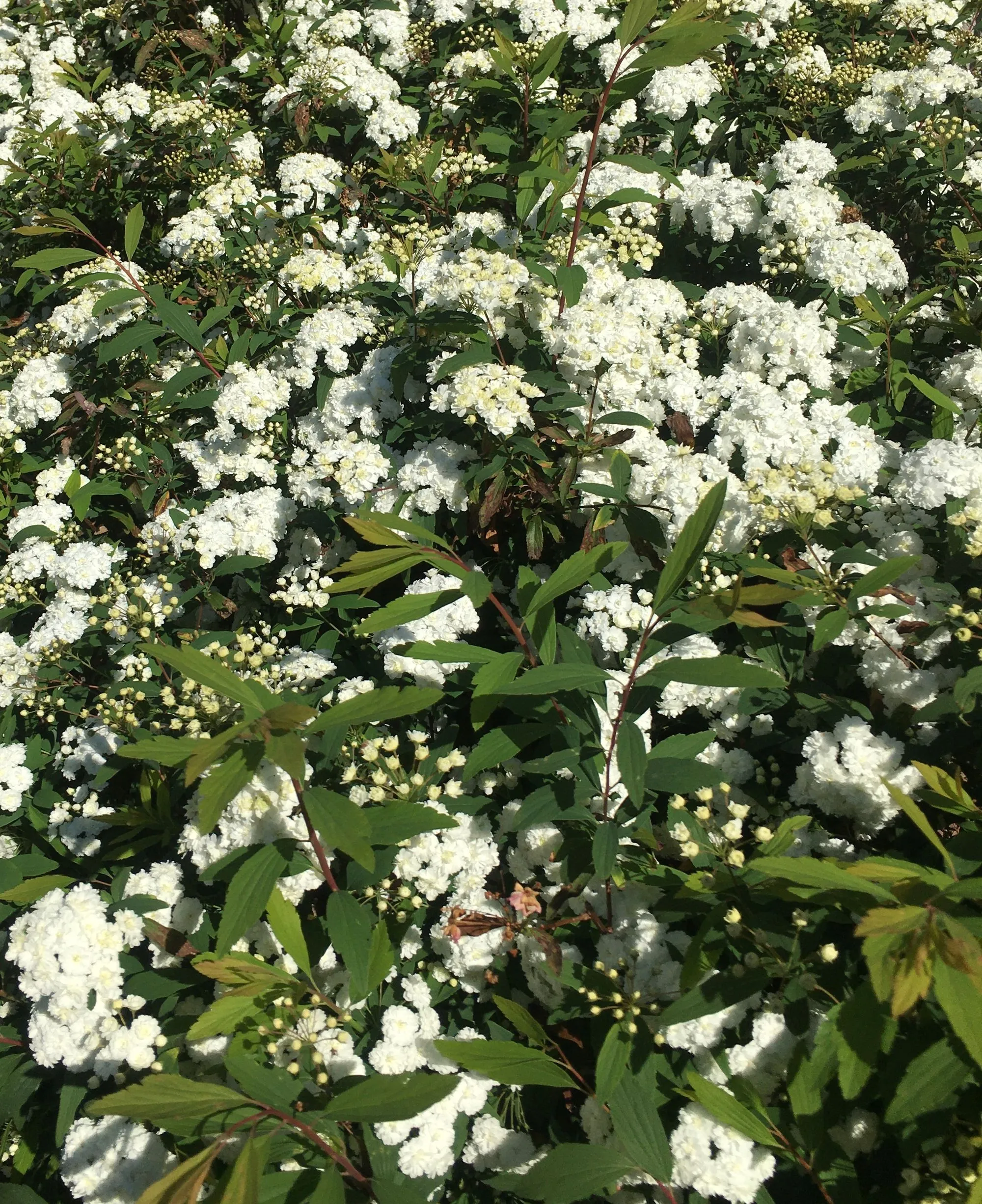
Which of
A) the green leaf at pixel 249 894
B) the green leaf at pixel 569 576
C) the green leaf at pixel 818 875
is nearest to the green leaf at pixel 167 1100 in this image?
the green leaf at pixel 249 894

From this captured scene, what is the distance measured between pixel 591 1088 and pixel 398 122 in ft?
15.3

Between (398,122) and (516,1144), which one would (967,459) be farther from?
(398,122)

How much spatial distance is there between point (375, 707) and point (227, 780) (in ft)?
1.13

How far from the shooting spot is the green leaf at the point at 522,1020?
6.79 feet

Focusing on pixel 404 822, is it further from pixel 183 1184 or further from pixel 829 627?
pixel 829 627

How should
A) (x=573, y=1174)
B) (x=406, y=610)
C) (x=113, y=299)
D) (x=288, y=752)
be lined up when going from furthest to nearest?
(x=113, y=299) → (x=406, y=610) → (x=573, y=1174) → (x=288, y=752)

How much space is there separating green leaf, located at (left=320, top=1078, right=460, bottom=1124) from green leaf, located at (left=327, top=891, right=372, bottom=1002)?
203mm

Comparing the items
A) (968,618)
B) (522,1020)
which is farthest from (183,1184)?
(968,618)

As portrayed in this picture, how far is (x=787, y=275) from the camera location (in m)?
3.75

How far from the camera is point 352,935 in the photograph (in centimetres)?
188

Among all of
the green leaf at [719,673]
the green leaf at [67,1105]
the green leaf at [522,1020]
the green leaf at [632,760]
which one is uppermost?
the green leaf at [719,673]

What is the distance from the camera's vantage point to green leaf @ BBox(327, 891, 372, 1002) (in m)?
1.81

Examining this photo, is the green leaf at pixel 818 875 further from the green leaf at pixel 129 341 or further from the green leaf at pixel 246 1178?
the green leaf at pixel 129 341

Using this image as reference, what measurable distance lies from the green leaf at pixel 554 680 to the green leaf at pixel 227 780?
60 centimetres
